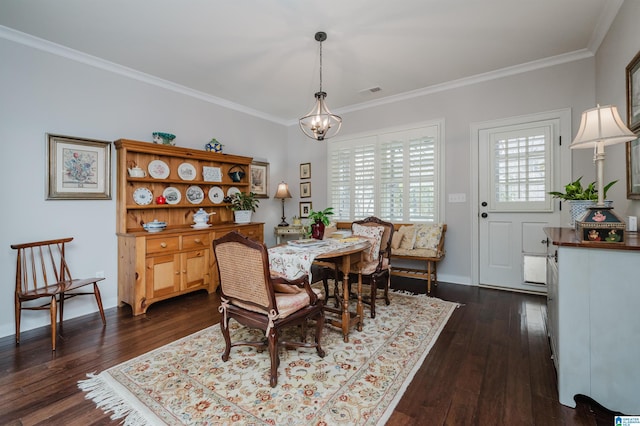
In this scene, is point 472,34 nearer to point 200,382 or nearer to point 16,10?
point 200,382

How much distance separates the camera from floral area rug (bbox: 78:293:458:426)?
165cm

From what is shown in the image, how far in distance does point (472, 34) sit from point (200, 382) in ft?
12.9

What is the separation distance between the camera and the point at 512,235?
385 cm

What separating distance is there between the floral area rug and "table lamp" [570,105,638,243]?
1.41 metres

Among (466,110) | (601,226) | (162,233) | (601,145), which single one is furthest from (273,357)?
(466,110)

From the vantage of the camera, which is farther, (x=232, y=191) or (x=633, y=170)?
(x=232, y=191)

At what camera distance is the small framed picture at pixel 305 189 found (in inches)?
227

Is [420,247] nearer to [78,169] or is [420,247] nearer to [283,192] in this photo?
[283,192]

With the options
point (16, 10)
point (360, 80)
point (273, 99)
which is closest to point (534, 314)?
point (360, 80)

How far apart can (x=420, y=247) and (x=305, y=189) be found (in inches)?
101

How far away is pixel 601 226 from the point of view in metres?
1.63

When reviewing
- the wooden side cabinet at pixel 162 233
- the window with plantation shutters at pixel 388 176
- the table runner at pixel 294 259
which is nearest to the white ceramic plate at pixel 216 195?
the wooden side cabinet at pixel 162 233

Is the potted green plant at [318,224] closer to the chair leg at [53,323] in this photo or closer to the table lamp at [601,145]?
the table lamp at [601,145]

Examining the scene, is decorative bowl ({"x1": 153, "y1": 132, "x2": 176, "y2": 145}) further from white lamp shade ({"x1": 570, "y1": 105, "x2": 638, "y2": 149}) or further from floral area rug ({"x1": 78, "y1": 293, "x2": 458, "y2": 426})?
white lamp shade ({"x1": 570, "y1": 105, "x2": 638, "y2": 149})
